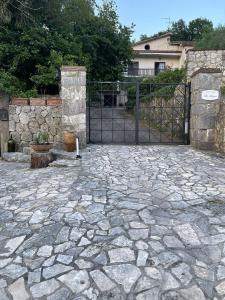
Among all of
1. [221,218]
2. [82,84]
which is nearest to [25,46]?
[82,84]

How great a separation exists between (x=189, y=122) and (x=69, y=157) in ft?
12.6


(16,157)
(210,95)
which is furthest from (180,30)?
(16,157)

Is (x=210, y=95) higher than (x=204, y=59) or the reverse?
the reverse

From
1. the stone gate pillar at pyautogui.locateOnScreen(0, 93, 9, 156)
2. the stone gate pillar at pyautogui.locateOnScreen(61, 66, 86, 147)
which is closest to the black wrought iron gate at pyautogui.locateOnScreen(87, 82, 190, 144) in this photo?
the stone gate pillar at pyautogui.locateOnScreen(61, 66, 86, 147)

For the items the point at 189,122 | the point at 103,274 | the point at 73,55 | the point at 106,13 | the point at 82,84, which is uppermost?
the point at 106,13

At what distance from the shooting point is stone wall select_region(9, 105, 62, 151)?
848 centimetres

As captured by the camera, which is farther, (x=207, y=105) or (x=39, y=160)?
(x=207, y=105)

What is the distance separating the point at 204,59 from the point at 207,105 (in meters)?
7.39

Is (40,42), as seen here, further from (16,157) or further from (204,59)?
(204,59)

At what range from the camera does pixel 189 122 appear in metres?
9.18

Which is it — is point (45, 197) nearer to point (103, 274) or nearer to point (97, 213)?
point (97, 213)

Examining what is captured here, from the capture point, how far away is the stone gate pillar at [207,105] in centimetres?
818

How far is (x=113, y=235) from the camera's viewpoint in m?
3.49

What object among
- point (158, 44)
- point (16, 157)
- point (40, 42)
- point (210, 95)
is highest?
point (158, 44)
